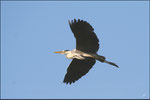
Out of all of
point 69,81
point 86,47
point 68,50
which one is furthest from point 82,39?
point 69,81

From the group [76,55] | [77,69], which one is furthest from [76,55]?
[77,69]

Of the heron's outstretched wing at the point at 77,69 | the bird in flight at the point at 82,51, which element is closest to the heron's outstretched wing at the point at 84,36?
the bird in flight at the point at 82,51

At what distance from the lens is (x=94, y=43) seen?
11.7 meters

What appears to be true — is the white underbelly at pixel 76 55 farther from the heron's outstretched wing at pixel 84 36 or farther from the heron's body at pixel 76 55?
the heron's outstretched wing at pixel 84 36

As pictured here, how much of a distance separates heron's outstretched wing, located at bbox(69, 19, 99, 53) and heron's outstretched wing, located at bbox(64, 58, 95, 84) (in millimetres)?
670

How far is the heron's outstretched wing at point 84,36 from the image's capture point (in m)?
11.3

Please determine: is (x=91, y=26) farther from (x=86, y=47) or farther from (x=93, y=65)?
(x=93, y=65)

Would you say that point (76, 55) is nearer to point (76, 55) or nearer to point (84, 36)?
point (76, 55)

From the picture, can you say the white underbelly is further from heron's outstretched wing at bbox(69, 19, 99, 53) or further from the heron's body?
heron's outstretched wing at bbox(69, 19, 99, 53)

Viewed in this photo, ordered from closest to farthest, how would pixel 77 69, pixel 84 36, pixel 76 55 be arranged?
pixel 84 36 → pixel 76 55 → pixel 77 69

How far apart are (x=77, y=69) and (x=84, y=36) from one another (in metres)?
2.03

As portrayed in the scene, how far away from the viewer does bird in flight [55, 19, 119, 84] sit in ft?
37.5

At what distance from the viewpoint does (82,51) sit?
12.1m

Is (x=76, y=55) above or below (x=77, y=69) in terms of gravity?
above
